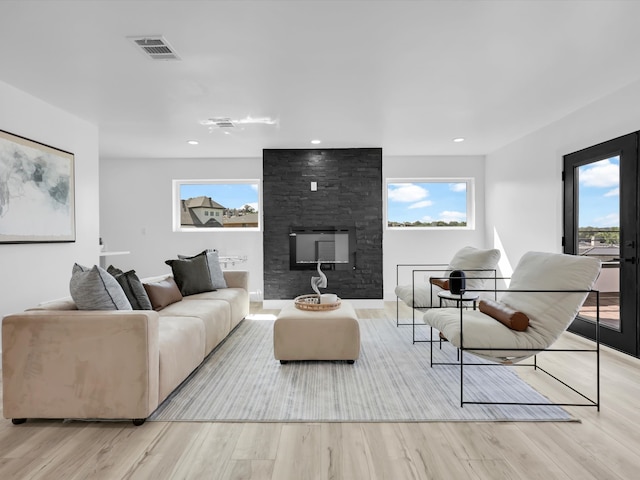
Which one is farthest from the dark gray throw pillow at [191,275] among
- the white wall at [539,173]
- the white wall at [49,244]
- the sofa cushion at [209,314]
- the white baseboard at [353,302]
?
→ the white wall at [539,173]

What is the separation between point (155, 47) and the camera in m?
2.65

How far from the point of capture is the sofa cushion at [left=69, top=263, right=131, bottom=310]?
90.5 inches

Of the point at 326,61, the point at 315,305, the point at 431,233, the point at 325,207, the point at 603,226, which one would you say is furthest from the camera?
the point at 431,233

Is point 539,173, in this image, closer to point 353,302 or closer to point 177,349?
point 353,302

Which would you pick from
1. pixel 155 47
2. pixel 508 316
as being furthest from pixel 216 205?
pixel 508 316

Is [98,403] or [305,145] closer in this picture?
[98,403]

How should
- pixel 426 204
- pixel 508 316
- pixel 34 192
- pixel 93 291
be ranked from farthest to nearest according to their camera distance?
1. pixel 426 204
2. pixel 34 192
3. pixel 508 316
4. pixel 93 291

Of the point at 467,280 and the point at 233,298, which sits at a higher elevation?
the point at 467,280

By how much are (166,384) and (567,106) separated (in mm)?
4532

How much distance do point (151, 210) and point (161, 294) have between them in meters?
3.49

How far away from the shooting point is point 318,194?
579 cm

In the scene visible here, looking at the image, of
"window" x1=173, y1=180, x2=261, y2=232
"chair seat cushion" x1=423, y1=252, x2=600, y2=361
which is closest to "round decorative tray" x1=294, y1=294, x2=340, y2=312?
"chair seat cushion" x1=423, y1=252, x2=600, y2=361

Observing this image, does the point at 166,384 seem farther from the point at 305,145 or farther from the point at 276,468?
the point at 305,145

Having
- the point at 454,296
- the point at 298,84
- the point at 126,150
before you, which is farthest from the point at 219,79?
the point at 126,150
